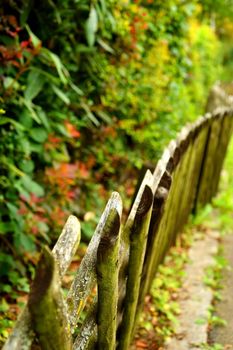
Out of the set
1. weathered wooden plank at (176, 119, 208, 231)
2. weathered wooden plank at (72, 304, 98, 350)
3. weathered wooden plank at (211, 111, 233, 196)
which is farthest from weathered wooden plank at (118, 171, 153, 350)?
weathered wooden plank at (211, 111, 233, 196)

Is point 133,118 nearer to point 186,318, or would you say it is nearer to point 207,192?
point 207,192

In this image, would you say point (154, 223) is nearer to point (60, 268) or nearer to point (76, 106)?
point (60, 268)

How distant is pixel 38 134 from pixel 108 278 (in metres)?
1.62

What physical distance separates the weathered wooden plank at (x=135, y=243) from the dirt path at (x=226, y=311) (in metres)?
0.80

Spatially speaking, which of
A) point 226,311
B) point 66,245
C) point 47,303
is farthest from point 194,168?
point 47,303

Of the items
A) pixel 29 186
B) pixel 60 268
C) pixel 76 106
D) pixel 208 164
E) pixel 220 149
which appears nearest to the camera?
pixel 60 268

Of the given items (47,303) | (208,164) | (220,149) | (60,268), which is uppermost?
(220,149)

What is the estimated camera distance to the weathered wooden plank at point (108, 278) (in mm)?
1579

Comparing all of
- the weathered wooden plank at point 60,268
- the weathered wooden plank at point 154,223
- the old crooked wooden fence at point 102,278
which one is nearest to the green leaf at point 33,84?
the old crooked wooden fence at point 102,278

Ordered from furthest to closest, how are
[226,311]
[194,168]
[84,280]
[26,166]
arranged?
1. [194,168]
2. [226,311]
3. [26,166]
4. [84,280]

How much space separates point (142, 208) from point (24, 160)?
4.38 feet

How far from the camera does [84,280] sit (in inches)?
62.9

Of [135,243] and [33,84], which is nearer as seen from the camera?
[135,243]

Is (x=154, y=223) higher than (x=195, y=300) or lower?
lower
